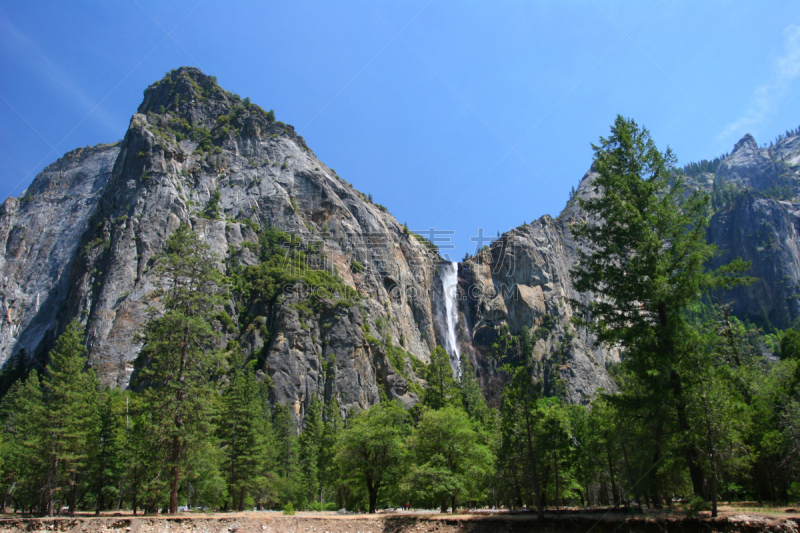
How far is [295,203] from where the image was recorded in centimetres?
10025

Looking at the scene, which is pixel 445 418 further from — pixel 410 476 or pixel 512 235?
pixel 512 235

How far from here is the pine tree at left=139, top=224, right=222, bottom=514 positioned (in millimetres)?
21531

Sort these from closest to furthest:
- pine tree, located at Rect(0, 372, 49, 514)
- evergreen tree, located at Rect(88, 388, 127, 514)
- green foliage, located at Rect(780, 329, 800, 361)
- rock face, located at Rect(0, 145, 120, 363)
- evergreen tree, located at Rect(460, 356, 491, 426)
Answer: pine tree, located at Rect(0, 372, 49, 514) → evergreen tree, located at Rect(88, 388, 127, 514) → green foliage, located at Rect(780, 329, 800, 361) → evergreen tree, located at Rect(460, 356, 491, 426) → rock face, located at Rect(0, 145, 120, 363)

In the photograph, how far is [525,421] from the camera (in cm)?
2306

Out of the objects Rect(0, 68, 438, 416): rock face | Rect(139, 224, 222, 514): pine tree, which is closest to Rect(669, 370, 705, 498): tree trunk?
Rect(139, 224, 222, 514): pine tree

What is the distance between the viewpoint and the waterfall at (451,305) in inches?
4235

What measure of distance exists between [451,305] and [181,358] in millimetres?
98337

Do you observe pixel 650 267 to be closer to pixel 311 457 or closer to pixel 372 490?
pixel 372 490

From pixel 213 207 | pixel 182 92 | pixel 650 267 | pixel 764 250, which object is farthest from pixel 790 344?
pixel 182 92

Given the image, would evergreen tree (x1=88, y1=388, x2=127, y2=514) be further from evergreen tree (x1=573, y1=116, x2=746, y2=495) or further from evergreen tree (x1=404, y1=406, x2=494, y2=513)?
evergreen tree (x1=573, y1=116, x2=746, y2=495)

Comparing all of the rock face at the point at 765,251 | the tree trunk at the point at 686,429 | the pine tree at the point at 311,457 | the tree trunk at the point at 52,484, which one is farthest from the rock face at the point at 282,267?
the tree trunk at the point at 686,429

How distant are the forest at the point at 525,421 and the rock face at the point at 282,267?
783 inches

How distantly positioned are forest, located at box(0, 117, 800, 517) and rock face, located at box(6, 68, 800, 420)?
65.3 ft

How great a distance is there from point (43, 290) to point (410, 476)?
11100cm
